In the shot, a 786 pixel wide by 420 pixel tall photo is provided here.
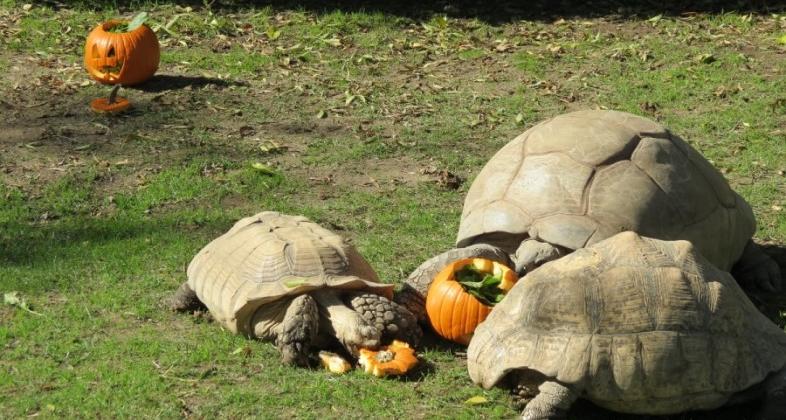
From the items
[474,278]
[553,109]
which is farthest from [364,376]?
[553,109]

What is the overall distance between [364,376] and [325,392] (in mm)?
242

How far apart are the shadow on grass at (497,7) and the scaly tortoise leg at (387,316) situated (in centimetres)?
744

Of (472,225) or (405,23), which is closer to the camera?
(472,225)

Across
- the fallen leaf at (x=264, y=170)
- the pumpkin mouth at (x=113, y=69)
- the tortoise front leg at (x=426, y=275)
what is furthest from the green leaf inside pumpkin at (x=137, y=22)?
the tortoise front leg at (x=426, y=275)

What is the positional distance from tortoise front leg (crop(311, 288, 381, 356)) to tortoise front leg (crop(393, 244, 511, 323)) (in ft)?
1.51

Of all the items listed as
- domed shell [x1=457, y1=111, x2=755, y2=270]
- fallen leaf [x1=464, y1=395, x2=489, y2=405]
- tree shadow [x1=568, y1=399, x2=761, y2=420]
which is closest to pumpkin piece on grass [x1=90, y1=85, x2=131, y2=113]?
domed shell [x1=457, y1=111, x2=755, y2=270]

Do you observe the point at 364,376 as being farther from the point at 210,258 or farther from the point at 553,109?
the point at 553,109

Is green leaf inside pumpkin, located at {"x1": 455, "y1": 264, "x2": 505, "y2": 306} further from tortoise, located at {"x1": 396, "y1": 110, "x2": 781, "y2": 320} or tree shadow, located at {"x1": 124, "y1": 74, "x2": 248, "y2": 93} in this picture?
tree shadow, located at {"x1": 124, "y1": 74, "x2": 248, "y2": 93}

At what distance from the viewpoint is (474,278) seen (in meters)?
6.05

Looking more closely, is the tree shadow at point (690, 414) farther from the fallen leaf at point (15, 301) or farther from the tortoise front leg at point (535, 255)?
the fallen leaf at point (15, 301)

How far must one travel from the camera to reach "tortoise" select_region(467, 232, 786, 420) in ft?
16.1

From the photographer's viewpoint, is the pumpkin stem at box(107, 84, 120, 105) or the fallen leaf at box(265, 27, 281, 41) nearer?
the pumpkin stem at box(107, 84, 120, 105)

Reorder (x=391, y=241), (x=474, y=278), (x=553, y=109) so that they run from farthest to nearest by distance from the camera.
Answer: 1. (x=553, y=109)
2. (x=391, y=241)
3. (x=474, y=278)

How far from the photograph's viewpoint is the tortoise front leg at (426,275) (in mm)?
6086
